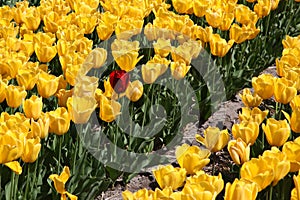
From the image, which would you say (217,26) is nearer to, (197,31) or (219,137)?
(197,31)

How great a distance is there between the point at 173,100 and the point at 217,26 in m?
0.64

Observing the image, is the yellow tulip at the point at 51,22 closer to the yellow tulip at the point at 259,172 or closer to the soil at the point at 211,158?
the soil at the point at 211,158

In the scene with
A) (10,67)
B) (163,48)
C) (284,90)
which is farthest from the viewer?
(163,48)

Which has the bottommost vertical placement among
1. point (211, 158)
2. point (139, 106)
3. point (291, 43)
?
point (211, 158)

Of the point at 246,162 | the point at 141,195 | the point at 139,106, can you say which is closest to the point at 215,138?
the point at 246,162

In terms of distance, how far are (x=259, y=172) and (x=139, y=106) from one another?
67.9 inches

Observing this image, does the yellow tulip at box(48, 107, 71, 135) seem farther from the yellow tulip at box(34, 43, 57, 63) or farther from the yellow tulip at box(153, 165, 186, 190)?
the yellow tulip at box(34, 43, 57, 63)

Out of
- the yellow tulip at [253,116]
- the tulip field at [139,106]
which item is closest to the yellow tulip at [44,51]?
the tulip field at [139,106]

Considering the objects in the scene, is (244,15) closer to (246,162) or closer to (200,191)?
(246,162)

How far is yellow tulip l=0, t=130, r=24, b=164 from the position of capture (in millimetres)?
2332

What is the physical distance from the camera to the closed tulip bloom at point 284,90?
2.97 metres

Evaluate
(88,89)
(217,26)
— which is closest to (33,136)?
(88,89)

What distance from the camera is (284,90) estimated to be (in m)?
2.97

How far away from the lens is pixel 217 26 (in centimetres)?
412
